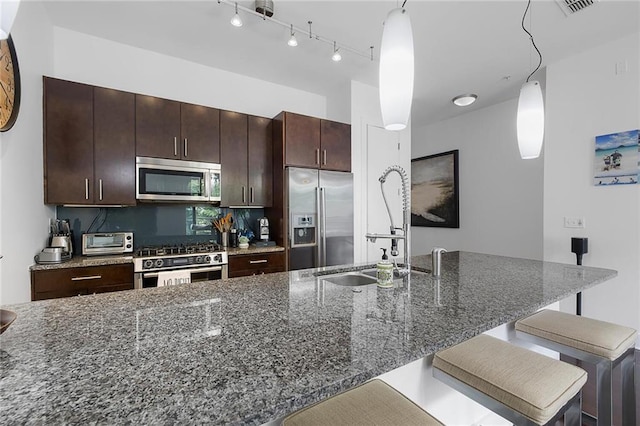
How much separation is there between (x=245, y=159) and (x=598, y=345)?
3028 millimetres

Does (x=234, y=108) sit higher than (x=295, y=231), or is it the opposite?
(x=234, y=108)

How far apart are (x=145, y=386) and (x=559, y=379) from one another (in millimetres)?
1225

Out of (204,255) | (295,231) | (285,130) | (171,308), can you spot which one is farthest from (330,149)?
(171,308)

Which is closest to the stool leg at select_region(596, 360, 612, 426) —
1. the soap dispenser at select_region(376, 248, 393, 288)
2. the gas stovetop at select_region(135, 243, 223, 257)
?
the soap dispenser at select_region(376, 248, 393, 288)

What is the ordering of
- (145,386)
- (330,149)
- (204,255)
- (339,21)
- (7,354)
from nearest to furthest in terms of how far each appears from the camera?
(145,386), (7,354), (339,21), (204,255), (330,149)

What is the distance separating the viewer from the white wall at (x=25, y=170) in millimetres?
1672

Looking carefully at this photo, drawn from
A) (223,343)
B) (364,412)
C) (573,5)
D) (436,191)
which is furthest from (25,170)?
(436,191)

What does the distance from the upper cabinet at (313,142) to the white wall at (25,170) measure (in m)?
1.98

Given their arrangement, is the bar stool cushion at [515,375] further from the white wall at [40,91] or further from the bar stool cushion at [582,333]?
the white wall at [40,91]

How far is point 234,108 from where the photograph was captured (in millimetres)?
3457

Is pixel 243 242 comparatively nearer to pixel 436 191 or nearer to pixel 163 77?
pixel 163 77

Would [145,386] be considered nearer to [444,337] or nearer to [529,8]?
[444,337]

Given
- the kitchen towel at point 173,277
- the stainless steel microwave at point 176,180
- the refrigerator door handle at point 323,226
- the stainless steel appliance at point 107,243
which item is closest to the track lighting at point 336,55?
the refrigerator door handle at point 323,226

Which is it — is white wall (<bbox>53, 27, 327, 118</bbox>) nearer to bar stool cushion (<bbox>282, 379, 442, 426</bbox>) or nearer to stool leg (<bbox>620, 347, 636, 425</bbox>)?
bar stool cushion (<bbox>282, 379, 442, 426</bbox>)
